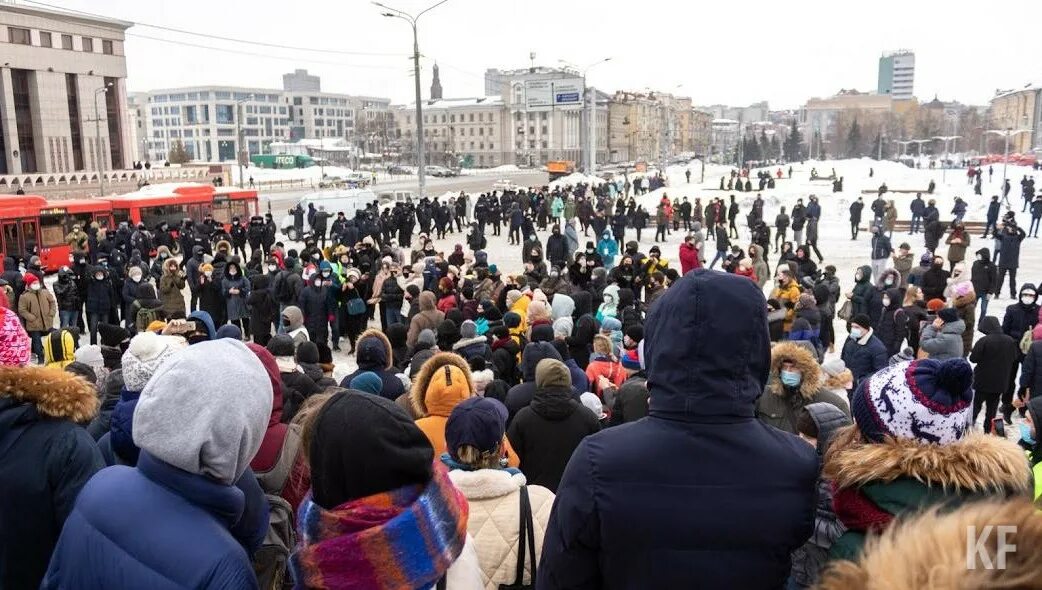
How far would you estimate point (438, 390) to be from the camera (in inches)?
162

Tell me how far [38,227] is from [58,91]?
36.6m

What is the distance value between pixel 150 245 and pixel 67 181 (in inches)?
1088

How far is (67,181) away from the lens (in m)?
43.4

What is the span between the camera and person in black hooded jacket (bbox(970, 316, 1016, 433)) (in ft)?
26.4

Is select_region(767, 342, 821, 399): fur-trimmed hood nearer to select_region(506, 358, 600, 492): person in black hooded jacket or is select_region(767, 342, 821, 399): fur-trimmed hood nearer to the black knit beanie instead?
select_region(506, 358, 600, 492): person in black hooded jacket

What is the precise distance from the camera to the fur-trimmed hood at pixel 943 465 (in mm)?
2000

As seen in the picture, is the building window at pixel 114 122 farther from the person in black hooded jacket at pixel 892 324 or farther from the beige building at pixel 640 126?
the beige building at pixel 640 126

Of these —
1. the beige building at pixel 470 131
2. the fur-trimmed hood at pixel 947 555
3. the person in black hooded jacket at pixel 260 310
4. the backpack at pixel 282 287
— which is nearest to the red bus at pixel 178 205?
the backpack at pixel 282 287

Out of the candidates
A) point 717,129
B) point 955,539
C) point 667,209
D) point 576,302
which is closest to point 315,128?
point 717,129

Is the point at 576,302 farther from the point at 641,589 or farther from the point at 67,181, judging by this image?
the point at 67,181

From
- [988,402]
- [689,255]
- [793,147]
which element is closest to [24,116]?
[689,255]

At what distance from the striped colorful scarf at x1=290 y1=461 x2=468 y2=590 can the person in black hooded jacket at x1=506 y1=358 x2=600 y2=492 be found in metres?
2.54

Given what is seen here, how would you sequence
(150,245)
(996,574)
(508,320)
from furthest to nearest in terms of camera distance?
(150,245) → (508,320) → (996,574)

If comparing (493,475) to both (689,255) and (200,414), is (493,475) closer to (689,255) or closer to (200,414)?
(200,414)
